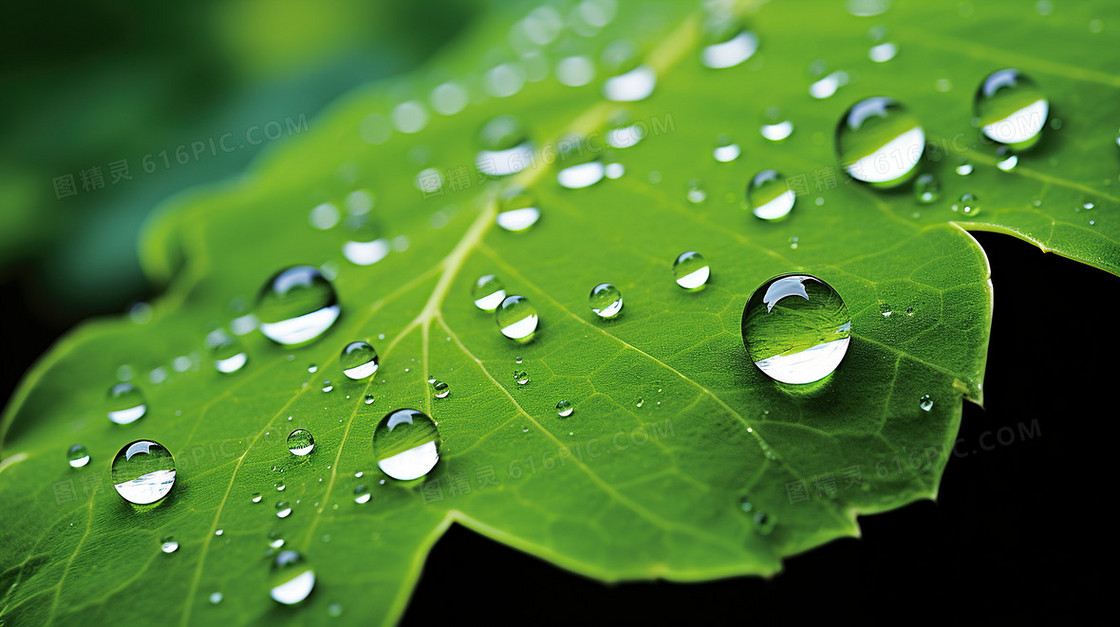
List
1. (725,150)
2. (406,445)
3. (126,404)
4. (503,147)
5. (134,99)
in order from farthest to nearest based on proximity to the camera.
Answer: (134,99), (503,147), (725,150), (126,404), (406,445)

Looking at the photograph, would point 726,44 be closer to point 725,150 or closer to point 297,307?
point 725,150

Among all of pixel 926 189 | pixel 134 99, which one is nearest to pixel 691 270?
pixel 926 189

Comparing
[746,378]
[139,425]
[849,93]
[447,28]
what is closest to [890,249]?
[746,378]

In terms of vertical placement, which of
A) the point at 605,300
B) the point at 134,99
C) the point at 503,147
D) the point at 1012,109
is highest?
the point at 134,99

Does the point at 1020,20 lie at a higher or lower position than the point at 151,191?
lower

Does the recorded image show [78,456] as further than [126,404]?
No

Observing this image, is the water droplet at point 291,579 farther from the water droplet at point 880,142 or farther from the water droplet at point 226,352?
the water droplet at point 880,142

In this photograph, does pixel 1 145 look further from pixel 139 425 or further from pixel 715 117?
pixel 715 117
